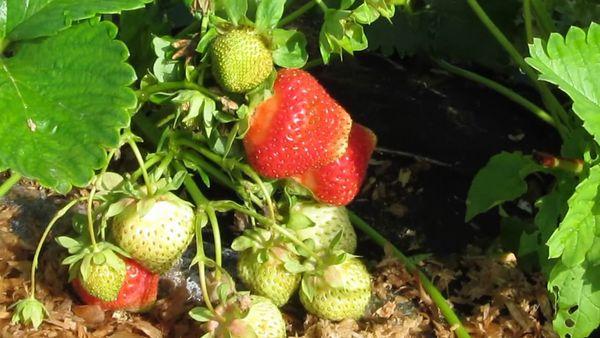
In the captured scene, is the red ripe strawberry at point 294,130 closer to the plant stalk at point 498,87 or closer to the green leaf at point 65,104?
the green leaf at point 65,104

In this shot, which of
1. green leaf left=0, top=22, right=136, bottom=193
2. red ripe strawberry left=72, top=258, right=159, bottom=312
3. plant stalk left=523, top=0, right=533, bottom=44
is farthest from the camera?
plant stalk left=523, top=0, right=533, bottom=44

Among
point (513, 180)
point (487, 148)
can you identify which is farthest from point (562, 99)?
point (513, 180)

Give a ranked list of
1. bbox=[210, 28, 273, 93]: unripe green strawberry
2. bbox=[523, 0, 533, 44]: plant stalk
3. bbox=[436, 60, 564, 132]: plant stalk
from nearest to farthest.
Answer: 1. bbox=[210, 28, 273, 93]: unripe green strawberry
2. bbox=[523, 0, 533, 44]: plant stalk
3. bbox=[436, 60, 564, 132]: plant stalk

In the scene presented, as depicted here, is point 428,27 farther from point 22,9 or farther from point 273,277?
point 22,9

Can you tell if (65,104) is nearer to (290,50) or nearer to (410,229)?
(290,50)

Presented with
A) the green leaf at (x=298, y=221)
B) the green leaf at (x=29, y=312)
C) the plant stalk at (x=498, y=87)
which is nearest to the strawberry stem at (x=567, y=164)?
the plant stalk at (x=498, y=87)

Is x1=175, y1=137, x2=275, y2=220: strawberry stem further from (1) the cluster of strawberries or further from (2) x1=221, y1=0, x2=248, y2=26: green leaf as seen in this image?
(2) x1=221, y1=0, x2=248, y2=26: green leaf

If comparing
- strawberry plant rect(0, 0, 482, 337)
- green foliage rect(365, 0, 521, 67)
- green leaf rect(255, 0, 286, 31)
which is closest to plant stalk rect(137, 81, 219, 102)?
strawberry plant rect(0, 0, 482, 337)

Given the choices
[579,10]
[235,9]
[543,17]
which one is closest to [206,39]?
[235,9]
